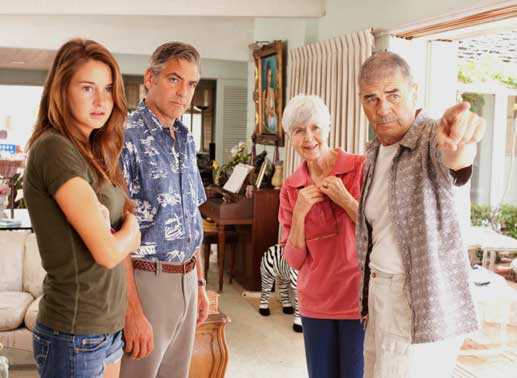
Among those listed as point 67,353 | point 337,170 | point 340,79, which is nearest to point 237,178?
point 340,79

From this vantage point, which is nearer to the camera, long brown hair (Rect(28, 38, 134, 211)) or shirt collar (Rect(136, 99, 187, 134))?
long brown hair (Rect(28, 38, 134, 211))

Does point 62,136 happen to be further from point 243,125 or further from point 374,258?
point 243,125

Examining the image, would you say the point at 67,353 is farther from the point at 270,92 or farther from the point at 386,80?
the point at 270,92

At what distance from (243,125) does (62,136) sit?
29.7 feet

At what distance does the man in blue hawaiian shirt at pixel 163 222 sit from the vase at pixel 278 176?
403 cm

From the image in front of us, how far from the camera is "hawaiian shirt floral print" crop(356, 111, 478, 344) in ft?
5.85

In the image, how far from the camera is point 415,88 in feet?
6.46

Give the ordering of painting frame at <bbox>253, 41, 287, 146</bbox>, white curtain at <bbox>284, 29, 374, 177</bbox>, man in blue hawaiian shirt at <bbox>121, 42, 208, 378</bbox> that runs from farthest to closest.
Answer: painting frame at <bbox>253, 41, 287, 146</bbox> < white curtain at <bbox>284, 29, 374, 177</bbox> < man in blue hawaiian shirt at <bbox>121, 42, 208, 378</bbox>

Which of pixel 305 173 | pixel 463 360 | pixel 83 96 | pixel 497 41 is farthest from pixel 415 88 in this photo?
pixel 497 41

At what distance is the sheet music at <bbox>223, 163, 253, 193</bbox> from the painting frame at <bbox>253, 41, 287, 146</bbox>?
354mm

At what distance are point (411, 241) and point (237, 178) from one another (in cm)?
476

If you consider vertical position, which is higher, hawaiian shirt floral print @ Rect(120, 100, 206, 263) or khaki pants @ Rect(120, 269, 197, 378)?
hawaiian shirt floral print @ Rect(120, 100, 206, 263)

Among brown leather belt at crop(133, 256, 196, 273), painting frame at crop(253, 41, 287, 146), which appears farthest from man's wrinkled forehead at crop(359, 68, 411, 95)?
painting frame at crop(253, 41, 287, 146)

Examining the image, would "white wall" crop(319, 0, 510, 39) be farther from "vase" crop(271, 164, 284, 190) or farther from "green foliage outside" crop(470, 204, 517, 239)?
"green foliage outside" crop(470, 204, 517, 239)
